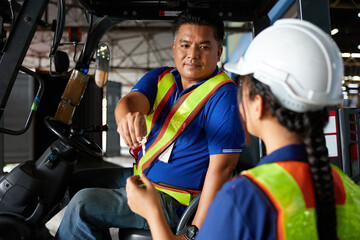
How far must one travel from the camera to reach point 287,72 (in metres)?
0.83

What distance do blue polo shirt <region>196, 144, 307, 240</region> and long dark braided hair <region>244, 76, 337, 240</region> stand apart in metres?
0.13

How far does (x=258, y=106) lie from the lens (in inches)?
33.3

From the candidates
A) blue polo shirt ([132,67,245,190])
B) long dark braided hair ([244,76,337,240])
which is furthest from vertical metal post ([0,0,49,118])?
long dark braided hair ([244,76,337,240])

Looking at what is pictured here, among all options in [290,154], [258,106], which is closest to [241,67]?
[258,106]

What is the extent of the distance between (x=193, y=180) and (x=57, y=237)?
0.71 m

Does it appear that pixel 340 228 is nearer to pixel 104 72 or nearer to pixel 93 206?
pixel 93 206

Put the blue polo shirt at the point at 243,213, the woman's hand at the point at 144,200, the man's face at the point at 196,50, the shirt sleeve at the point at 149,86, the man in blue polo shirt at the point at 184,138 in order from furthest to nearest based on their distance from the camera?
1. the shirt sleeve at the point at 149,86
2. the man's face at the point at 196,50
3. the man in blue polo shirt at the point at 184,138
4. the woman's hand at the point at 144,200
5. the blue polo shirt at the point at 243,213

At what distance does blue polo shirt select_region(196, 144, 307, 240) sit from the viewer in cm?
71

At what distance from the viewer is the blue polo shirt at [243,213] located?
708mm

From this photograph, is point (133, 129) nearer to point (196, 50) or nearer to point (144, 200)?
point (144, 200)

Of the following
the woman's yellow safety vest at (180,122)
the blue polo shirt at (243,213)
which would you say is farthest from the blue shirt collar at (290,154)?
the woman's yellow safety vest at (180,122)

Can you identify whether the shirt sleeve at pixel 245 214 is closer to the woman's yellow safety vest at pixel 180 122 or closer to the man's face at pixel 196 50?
the woman's yellow safety vest at pixel 180 122

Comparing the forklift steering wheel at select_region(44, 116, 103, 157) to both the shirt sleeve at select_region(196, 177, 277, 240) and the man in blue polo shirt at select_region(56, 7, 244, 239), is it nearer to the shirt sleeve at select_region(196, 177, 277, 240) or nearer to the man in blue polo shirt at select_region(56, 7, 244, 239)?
the man in blue polo shirt at select_region(56, 7, 244, 239)

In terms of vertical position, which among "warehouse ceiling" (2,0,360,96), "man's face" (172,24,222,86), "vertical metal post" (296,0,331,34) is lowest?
"man's face" (172,24,222,86)
